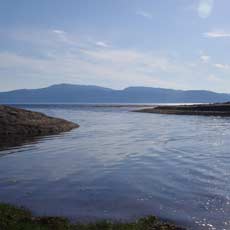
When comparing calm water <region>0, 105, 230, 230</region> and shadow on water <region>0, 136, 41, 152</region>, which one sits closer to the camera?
calm water <region>0, 105, 230, 230</region>

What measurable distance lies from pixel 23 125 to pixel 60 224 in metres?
38.4

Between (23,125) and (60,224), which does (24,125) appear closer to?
(23,125)

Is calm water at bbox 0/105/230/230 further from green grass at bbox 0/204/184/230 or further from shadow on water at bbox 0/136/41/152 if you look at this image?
shadow on water at bbox 0/136/41/152

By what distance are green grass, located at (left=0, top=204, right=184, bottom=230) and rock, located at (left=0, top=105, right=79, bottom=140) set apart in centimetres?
3234

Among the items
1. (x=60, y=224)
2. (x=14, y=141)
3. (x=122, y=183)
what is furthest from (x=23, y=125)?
(x=60, y=224)

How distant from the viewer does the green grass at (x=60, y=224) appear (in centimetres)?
1333

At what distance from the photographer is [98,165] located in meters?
27.1

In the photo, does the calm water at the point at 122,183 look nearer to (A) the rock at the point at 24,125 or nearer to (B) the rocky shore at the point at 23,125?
(B) the rocky shore at the point at 23,125

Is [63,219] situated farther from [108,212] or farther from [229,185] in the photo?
→ [229,185]

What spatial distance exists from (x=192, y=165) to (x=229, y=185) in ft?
20.8

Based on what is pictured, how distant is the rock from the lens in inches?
1900

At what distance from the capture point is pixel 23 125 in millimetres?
50875

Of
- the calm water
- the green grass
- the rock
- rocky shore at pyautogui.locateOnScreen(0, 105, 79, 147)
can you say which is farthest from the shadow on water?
the green grass

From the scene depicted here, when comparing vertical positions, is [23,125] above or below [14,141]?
above
